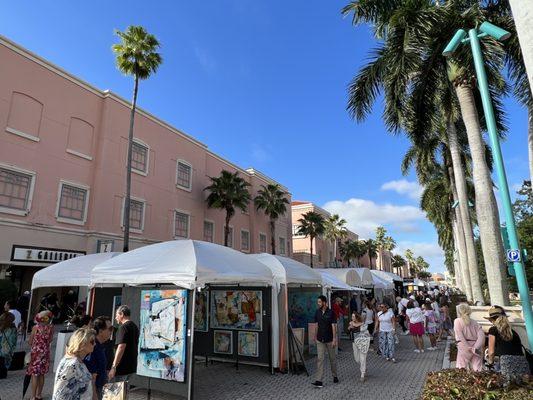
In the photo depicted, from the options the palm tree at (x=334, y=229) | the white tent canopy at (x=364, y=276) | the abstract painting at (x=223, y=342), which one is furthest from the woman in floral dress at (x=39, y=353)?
the palm tree at (x=334, y=229)

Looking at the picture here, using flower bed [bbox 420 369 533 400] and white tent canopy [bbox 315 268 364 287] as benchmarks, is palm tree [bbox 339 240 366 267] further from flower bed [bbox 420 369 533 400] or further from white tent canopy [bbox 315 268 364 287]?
flower bed [bbox 420 369 533 400]

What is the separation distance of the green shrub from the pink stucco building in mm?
2146

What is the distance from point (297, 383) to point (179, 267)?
4277mm

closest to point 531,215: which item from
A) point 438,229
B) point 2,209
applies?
point 438,229

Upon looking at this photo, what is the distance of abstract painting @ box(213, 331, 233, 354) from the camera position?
11.0 m

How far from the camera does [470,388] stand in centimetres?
407

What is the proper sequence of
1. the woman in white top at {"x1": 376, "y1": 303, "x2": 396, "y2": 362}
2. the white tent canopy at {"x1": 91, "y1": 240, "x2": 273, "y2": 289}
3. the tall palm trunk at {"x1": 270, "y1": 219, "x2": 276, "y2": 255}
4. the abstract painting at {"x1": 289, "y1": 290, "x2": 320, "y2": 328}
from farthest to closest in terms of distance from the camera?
the tall palm trunk at {"x1": 270, "y1": 219, "x2": 276, "y2": 255}, the abstract painting at {"x1": 289, "y1": 290, "x2": 320, "y2": 328}, the woman in white top at {"x1": 376, "y1": 303, "x2": 396, "y2": 362}, the white tent canopy at {"x1": 91, "y1": 240, "x2": 273, "y2": 289}

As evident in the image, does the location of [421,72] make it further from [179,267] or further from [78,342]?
[78,342]

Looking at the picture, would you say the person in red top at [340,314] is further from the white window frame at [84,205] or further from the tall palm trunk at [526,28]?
the white window frame at [84,205]

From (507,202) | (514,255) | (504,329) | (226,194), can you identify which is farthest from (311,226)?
(504,329)

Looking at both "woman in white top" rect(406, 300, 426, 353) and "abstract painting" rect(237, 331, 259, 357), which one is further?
"woman in white top" rect(406, 300, 426, 353)

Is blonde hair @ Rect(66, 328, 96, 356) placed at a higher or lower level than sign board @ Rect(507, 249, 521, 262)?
lower

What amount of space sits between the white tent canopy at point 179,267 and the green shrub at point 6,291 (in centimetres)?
1038

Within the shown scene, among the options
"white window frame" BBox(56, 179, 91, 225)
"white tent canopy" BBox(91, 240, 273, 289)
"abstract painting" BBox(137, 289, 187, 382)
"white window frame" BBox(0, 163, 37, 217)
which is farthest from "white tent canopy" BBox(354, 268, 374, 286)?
"white window frame" BBox(0, 163, 37, 217)
